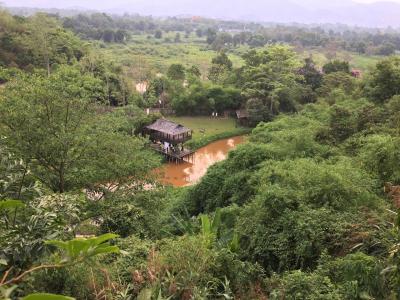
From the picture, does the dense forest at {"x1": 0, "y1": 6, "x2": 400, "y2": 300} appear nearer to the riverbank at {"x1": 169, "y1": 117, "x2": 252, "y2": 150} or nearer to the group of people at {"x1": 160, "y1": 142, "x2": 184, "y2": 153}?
the group of people at {"x1": 160, "y1": 142, "x2": 184, "y2": 153}

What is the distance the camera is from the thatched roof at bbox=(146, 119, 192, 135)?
27484mm

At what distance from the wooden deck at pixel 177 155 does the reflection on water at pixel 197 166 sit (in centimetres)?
39

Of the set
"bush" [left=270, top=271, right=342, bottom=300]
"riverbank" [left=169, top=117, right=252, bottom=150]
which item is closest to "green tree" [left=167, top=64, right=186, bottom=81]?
"riverbank" [left=169, top=117, right=252, bottom=150]

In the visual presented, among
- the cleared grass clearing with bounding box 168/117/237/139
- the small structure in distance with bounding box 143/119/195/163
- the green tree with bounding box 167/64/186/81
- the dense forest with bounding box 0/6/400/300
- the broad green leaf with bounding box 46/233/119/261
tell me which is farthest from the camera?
the green tree with bounding box 167/64/186/81

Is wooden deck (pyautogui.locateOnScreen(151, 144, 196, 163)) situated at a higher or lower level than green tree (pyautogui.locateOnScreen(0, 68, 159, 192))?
lower

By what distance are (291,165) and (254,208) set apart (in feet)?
9.96

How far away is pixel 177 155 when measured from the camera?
2711 cm

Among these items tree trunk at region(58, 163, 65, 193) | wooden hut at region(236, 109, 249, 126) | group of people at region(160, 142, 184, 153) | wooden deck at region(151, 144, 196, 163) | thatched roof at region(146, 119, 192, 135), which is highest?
tree trunk at region(58, 163, 65, 193)

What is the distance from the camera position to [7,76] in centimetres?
1406

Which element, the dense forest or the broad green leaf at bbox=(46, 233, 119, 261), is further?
the dense forest

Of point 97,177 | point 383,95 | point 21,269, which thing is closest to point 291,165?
point 97,177

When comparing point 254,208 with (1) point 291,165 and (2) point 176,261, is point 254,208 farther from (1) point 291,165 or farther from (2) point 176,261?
(2) point 176,261

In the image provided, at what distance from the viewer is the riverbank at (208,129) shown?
103 feet

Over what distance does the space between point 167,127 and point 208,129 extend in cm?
749
